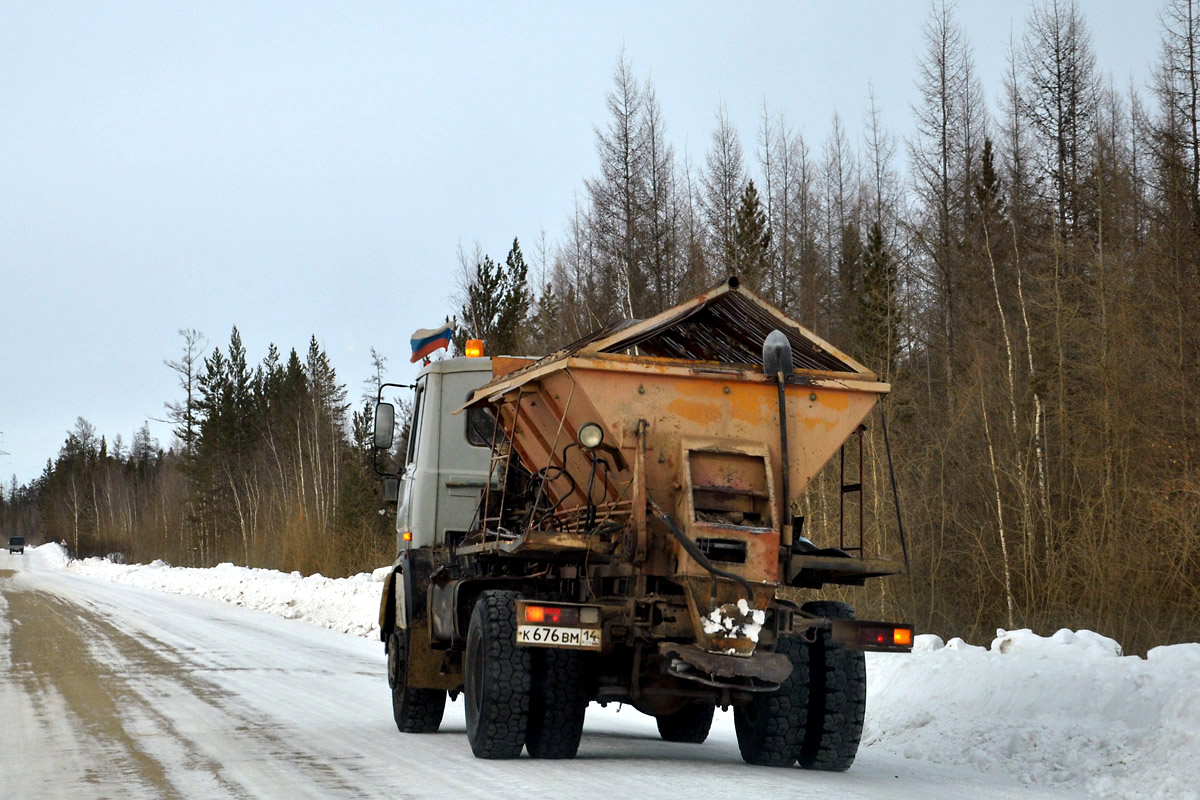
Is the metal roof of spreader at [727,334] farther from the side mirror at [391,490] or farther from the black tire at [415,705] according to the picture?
the side mirror at [391,490]

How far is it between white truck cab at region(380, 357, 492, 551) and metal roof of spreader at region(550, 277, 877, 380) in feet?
8.40

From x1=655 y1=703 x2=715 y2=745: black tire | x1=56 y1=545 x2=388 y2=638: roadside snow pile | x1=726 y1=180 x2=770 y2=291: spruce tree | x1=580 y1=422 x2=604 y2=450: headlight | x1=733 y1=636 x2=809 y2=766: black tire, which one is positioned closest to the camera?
x1=580 y1=422 x2=604 y2=450: headlight

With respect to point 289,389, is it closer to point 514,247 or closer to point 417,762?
point 514,247

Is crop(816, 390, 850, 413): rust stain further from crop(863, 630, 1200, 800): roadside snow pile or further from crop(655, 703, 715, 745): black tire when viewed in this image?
crop(655, 703, 715, 745): black tire

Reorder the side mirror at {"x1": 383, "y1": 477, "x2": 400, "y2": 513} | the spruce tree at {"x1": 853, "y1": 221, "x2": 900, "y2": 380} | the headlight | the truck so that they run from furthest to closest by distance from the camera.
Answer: the spruce tree at {"x1": 853, "y1": 221, "x2": 900, "y2": 380} → the side mirror at {"x1": 383, "y1": 477, "x2": 400, "y2": 513} → the headlight → the truck

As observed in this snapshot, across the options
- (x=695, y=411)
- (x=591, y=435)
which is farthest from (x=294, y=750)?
(x=695, y=411)

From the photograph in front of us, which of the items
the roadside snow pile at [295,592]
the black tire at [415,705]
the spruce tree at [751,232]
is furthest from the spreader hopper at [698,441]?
the spruce tree at [751,232]

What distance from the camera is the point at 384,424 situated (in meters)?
10.9

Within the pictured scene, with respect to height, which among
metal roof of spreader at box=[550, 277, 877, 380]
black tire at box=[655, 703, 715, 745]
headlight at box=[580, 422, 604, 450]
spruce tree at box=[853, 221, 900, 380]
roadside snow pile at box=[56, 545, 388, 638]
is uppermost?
spruce tree at box=[853, 221, 900, 380]

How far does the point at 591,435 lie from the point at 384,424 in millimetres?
3922

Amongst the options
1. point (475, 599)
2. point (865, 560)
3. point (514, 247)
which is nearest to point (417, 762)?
point (475, 599)

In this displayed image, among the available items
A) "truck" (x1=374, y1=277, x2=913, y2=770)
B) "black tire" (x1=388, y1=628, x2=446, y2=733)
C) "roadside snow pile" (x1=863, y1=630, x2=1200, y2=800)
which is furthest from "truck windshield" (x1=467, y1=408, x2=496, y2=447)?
"roadside snow pile" (x1=863, y1=630, x2=1200, y2=800)

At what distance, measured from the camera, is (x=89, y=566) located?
221ft

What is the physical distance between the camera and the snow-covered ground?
7500 mm
